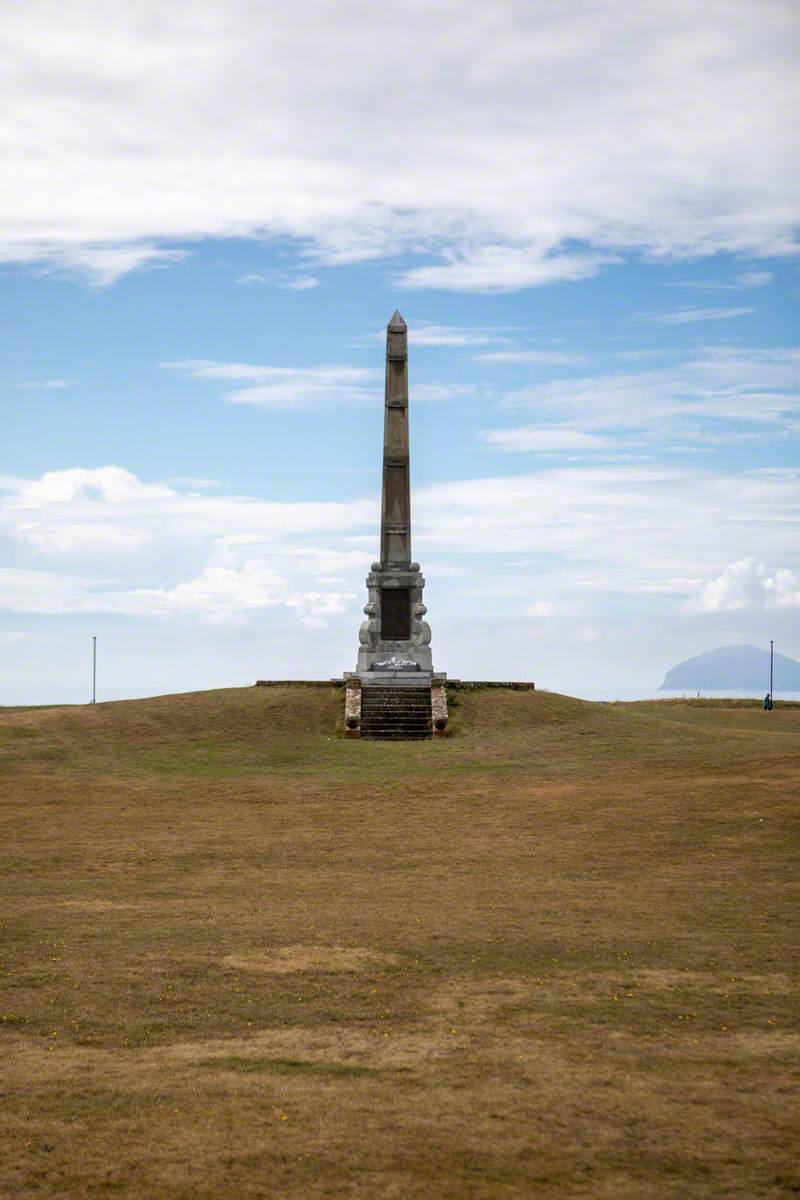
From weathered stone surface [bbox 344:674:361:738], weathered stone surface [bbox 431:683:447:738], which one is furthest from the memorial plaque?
weathered stone surface [bbox 431:683:447:738]

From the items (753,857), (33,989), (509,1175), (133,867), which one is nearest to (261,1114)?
(509,1175)

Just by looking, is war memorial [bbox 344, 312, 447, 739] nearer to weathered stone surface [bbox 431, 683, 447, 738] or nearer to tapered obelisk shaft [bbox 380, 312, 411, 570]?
tapered obelisk shaft [bbox 380, 312, 411, 570]

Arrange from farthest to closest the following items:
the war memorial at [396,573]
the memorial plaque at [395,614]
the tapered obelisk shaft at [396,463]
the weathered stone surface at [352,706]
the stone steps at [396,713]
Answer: the memorial plaque at [395,614] < the tapered obelisk shaft at [396,463] < the war memorial at [396,573] < the stone steps at [396,713] < the weathered stone surface at [352,706]

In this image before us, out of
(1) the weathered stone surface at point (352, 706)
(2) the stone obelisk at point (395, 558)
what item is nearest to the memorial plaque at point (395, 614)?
(2) the stone obelisk at point (395, 558)

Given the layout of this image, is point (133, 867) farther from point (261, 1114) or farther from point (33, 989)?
point (261, 1114)

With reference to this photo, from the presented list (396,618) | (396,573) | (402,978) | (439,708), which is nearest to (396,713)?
(439,708)

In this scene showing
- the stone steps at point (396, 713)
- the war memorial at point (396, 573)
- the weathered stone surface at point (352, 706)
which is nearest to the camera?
the weathered stone surface at point (352, 706)

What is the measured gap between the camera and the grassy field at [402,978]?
29.6ft

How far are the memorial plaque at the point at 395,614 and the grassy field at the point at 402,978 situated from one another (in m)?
10.8

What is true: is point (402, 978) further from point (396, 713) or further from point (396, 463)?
point (396, 463)

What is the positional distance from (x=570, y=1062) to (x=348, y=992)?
321 centimetres

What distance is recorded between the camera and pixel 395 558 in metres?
41.8

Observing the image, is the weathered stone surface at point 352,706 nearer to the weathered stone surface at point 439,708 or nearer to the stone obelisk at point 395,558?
the weathered stone surface at point 439,708

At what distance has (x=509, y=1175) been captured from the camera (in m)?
8.66
